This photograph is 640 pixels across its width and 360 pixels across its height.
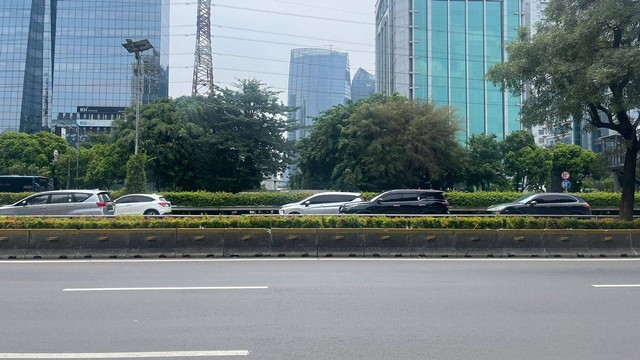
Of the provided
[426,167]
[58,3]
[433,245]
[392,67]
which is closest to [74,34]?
[58,3]

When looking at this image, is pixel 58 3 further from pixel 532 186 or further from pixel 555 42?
pixel 555 42

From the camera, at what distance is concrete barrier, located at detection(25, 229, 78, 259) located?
46.2ft

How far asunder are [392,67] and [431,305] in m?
76.1

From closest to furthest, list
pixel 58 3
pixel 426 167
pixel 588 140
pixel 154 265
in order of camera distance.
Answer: pixel 154 265 < pixel 426 167 < pixel 588 140 < pixel 58 3

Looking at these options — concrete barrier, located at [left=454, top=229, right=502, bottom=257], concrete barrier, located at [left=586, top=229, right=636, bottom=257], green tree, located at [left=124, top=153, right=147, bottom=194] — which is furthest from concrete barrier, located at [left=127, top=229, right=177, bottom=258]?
green tree, located at [left=124, top=153, right=147, bottom=194]

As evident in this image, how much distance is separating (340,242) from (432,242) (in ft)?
8.49

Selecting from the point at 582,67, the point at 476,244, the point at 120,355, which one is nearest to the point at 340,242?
the point at 476,244

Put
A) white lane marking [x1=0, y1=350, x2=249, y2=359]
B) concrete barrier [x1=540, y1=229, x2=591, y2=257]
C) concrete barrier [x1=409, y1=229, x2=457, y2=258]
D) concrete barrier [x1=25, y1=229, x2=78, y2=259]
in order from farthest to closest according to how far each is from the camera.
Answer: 1. concrete barrier [x1=540, y1=229, x2=591, y2=257]
2. concrete barrier [x1=409, y1=229, x2=457, y2=258]
3. concrete barrier [x1=25, y1=229, x2=78, y2=259]
4. white lane marking [x1=0, y1=350, x2=249, y2=359]

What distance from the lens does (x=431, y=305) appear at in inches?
320

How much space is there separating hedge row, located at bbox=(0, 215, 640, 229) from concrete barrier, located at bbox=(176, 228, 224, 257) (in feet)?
2.23

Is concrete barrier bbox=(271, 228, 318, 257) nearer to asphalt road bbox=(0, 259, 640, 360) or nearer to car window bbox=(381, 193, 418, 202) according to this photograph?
asphalt road bbox=(0, 259, 640, 360)

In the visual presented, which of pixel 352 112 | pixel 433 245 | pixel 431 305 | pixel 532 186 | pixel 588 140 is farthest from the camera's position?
pixel 588 140

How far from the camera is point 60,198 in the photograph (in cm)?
2042

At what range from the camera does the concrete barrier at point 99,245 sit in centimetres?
1414
